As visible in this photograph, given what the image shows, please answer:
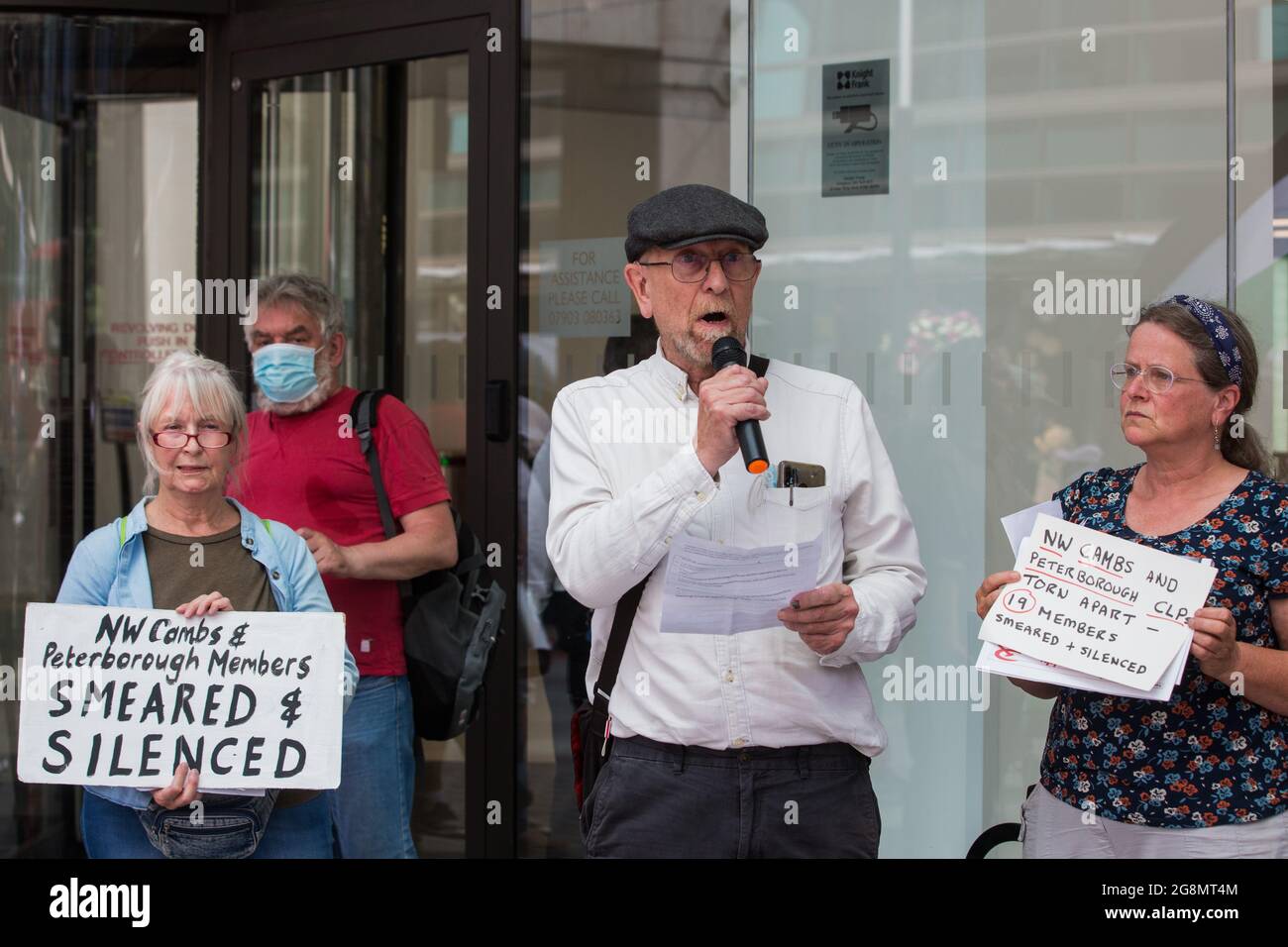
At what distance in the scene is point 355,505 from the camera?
345cm

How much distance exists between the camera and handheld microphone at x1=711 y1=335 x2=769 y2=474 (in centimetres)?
232

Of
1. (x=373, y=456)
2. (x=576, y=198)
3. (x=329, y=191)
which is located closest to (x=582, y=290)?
(x=576, y=198)

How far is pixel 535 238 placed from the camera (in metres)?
4.40

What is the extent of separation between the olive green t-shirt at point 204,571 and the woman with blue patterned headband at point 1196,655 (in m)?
1.55

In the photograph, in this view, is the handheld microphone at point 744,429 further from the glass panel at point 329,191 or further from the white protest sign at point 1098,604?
the glass panel at point 329,191

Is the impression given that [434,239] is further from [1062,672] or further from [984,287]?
[1062,672]

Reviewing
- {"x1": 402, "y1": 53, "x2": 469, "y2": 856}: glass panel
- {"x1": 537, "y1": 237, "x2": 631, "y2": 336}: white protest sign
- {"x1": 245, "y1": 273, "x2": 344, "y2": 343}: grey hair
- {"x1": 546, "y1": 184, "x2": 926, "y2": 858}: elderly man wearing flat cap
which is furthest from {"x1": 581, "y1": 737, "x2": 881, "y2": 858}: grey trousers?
{"x1": 402, "y1": 53, "x2": 469, "y2": 856}: glass panel

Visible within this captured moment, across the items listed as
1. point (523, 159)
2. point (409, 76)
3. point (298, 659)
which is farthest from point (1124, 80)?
point (409, 76)

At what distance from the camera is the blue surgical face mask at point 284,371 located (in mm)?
3451

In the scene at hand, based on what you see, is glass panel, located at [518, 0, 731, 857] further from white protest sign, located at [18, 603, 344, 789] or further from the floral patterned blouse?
the floral patterned blouse

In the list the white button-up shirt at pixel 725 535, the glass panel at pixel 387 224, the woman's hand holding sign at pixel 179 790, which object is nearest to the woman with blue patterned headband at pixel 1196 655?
the white button-up shirt at pixel 725 535

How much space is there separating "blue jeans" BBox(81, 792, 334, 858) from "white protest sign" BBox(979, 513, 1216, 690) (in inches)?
59.7

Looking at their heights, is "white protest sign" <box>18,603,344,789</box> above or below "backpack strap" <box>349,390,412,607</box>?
below

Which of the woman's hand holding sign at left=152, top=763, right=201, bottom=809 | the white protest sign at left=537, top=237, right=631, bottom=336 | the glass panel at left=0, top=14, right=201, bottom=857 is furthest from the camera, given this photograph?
the glass panel at left=0, top=14, right=201, bottom=857
